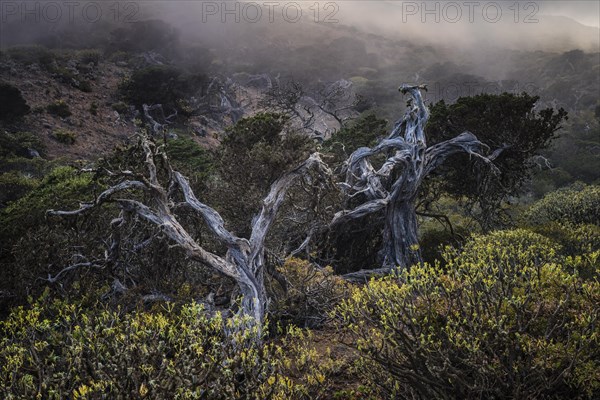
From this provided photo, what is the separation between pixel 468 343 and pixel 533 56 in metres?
116

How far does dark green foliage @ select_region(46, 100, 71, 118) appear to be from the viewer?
34875 mm

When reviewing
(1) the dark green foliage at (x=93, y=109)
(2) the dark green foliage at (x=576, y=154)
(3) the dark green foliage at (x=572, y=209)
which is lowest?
(2) the dark green foliage at (x=576, y=154)

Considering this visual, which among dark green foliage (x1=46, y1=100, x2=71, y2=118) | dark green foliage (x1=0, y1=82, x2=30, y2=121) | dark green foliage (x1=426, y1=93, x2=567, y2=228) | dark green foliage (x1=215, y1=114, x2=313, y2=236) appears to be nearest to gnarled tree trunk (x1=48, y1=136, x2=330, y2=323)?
dark green foliage (x1=215, y1=114, x2=313, y2=236)

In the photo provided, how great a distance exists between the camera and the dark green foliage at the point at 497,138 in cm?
1462

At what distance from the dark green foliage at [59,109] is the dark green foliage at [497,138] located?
109ft

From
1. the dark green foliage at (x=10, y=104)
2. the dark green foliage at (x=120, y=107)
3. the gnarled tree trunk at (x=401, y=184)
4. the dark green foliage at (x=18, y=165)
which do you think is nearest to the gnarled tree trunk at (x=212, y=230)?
the gnarled tree trunk at (x=401, y=184)

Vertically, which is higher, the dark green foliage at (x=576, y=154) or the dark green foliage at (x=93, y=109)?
the dark green foliage at (x=93, y=109)

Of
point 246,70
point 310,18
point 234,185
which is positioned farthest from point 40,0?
point 234,185

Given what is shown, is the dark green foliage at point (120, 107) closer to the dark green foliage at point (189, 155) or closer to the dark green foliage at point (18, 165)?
the dark green foliage at point (18, 165)

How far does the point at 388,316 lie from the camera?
183 inches

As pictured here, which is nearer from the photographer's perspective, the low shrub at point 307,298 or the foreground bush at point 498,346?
the foreground bush at point 498,346

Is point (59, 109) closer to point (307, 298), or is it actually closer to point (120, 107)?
point (120, 107)

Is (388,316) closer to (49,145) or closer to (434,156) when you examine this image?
(434,156)

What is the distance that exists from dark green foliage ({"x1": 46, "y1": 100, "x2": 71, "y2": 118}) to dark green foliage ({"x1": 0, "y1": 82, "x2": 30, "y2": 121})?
2.59 meters
